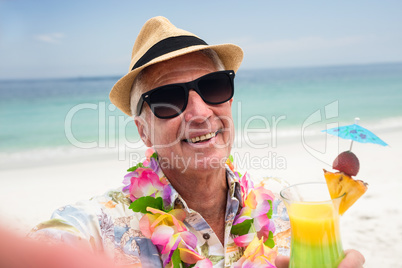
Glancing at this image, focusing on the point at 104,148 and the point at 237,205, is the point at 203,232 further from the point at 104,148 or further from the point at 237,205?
the point at 104,148

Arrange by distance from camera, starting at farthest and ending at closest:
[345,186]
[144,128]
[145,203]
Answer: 1. [144,128]
2. [145,203]
3. [345,186]

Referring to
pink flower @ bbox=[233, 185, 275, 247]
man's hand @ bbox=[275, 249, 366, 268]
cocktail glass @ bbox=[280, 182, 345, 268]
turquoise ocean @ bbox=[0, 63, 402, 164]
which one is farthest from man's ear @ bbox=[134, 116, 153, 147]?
turquoise ocean @ bbox=[0, 63, 402, 164]

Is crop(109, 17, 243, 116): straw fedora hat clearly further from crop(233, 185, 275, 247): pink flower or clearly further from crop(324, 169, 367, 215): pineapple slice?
crop(324, 169, 367, 215): pineapple slice

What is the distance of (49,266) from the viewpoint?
1.18ft

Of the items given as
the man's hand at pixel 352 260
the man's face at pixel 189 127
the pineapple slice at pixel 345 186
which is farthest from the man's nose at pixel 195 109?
the man's hand at pixel 352 260

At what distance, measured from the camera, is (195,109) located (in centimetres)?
201

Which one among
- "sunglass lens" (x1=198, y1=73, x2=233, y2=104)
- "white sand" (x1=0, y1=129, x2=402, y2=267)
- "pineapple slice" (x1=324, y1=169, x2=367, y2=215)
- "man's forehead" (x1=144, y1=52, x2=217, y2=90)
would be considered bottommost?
"white sand" (x1=0, y1=129, x2=402, y2=267)

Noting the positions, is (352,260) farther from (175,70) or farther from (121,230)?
(175,70)

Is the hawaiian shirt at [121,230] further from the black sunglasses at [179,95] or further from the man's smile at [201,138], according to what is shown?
the black sunglasses at [179,95]

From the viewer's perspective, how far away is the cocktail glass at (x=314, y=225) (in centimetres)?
139

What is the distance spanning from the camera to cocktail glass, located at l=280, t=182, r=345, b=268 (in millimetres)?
1386

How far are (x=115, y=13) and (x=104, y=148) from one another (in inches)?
982

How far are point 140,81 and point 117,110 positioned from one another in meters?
10.9

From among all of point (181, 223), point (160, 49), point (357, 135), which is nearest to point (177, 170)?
point (181, 223)
